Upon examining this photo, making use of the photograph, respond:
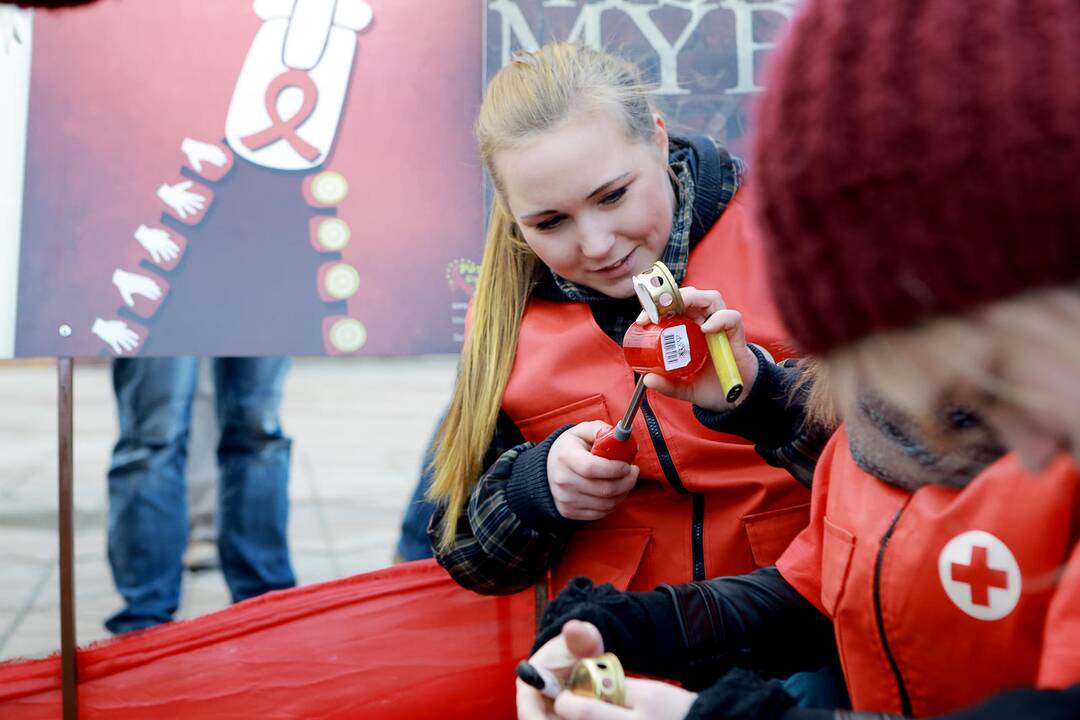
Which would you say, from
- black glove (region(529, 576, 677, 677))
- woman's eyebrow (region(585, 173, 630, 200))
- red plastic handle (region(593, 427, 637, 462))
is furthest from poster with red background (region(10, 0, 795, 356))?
black glove (region(529, 576, 677, 677))

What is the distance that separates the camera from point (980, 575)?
1120 millimetres

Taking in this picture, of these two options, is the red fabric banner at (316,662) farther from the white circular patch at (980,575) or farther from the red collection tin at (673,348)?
the white circular patch at (980,575)

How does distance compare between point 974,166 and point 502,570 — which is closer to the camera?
point 974,166

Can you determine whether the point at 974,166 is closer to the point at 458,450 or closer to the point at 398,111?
the point at 458,450

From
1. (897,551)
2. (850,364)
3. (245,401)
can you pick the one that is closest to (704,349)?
(897,551)

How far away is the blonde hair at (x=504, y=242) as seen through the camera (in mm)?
1652

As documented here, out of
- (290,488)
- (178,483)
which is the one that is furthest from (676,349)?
(290,488)

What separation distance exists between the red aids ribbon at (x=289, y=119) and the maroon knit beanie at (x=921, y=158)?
1.37m

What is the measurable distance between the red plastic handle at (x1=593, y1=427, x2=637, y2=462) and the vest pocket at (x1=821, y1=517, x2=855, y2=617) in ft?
0.92

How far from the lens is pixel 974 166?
0.65 meters

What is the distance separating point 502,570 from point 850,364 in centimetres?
101

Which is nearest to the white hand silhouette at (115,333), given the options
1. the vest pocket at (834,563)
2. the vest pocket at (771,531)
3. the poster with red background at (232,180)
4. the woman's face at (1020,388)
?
the poster with red background at (232,180)

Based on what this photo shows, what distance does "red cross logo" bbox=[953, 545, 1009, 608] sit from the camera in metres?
1.11

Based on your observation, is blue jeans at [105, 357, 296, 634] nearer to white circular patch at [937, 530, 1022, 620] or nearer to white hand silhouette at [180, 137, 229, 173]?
white hand silhouette at [180, 137, 229, 173]
